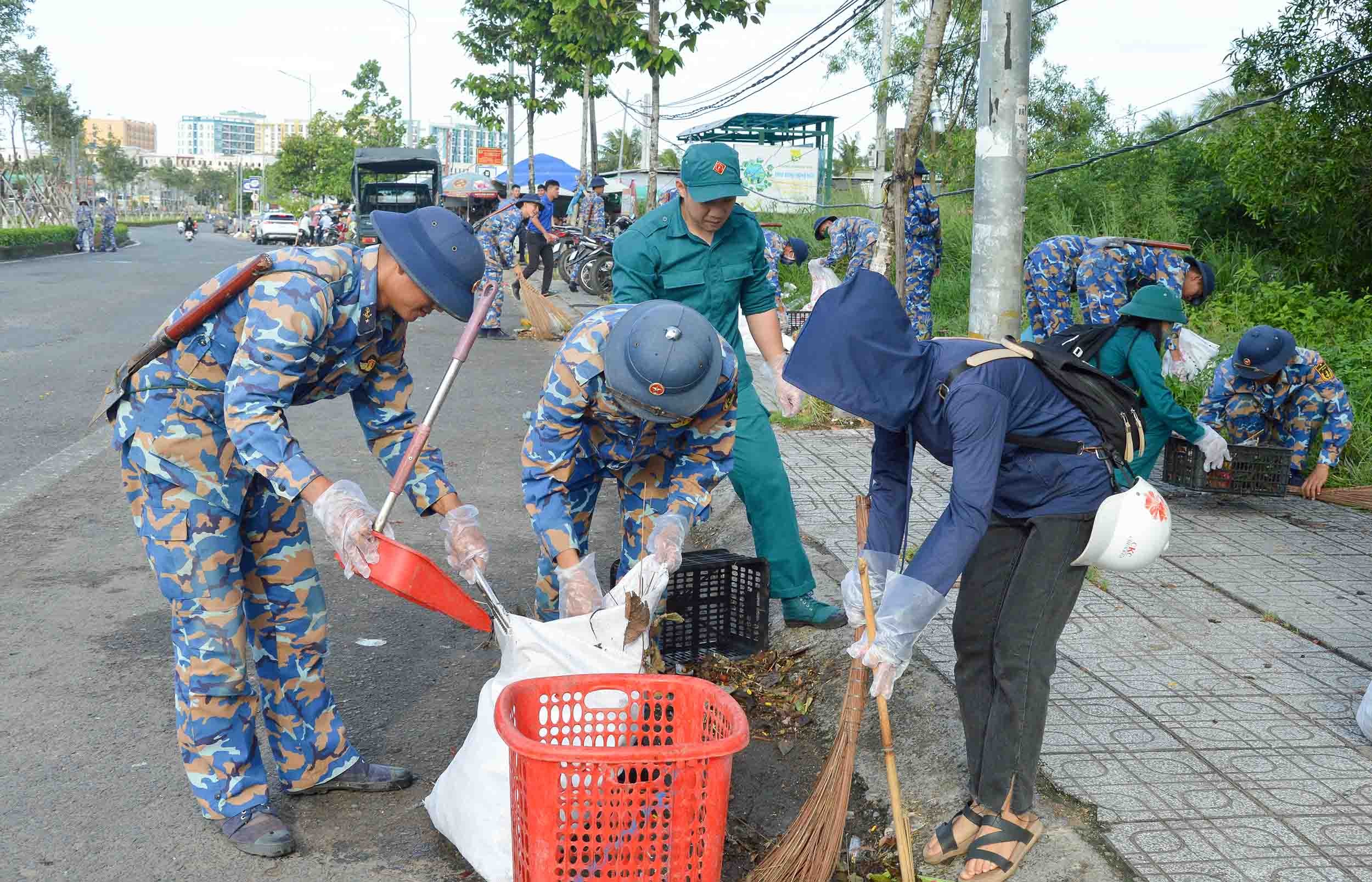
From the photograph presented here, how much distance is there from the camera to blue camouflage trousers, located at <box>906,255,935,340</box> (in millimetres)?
10289

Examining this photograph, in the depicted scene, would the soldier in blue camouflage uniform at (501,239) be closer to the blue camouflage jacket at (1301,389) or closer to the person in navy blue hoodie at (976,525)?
the blue camouflage jacket at (1301,389)

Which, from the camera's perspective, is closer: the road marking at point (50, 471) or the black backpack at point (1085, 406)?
the black backpack at point (1085, 406)

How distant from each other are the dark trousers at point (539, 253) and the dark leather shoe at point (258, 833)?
1444cm

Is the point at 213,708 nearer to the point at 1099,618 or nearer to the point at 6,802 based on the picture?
the point at 6,802

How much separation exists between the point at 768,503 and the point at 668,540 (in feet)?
3.94

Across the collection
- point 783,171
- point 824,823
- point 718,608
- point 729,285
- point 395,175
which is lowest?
point 824,823

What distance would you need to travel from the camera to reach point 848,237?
1215cm

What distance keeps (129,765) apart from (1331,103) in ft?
33.4

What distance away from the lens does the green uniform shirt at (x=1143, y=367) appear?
18.6 feet

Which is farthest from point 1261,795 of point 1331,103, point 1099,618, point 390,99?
point 390,99

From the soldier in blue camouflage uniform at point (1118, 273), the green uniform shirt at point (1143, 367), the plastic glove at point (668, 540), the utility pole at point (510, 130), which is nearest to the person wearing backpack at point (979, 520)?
the plastic glove at point (668, 540)

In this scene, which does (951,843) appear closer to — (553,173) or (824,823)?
(824,823)

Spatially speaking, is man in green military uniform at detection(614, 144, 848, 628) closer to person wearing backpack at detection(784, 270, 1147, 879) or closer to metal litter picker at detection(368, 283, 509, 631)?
person wearing backpack at detection(784, 270, 1147, 879)

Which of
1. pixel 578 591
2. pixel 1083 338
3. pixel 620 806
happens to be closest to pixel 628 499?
pixel 578 591
